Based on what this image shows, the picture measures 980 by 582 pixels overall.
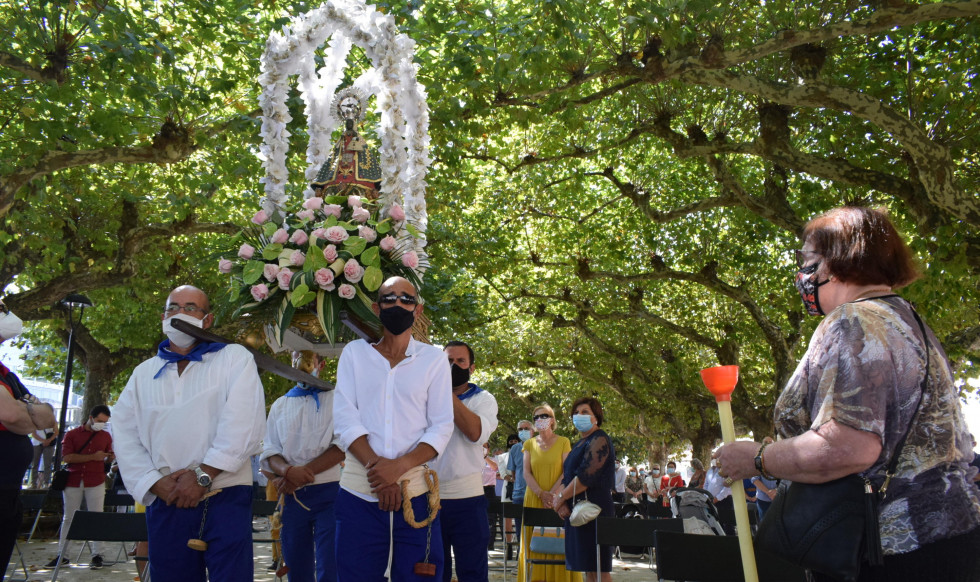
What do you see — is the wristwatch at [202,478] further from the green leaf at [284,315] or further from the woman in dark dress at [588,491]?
the woman in dark dress at [588,491]

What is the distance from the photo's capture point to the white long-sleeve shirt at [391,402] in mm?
4051

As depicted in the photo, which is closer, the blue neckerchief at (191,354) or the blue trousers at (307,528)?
the blue neckerchief at (191,354)

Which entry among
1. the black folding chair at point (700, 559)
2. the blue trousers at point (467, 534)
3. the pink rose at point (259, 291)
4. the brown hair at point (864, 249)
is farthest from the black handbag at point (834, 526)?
the pink rose at point (259, 291)

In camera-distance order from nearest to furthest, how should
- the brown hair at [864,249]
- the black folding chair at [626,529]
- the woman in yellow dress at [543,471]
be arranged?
the brown hair at [864,249], the black folding chair at [626,529], the woman in yellow dress at [543,471]

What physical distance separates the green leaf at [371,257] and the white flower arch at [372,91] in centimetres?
53

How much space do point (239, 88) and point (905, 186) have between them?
1041cm

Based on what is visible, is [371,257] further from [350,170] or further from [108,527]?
[108,527]

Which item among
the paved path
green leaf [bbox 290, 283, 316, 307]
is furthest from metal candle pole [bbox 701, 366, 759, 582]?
the paved path

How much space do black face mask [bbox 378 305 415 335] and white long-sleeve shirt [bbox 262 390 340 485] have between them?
1570 millimetres

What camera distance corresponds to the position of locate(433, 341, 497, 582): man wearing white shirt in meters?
4.88

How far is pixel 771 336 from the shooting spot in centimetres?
1831

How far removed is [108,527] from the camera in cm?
577

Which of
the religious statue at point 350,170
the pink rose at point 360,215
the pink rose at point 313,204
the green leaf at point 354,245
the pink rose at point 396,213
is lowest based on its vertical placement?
the green leaf at point 354,245

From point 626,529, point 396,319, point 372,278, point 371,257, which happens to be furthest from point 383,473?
point 626,529
